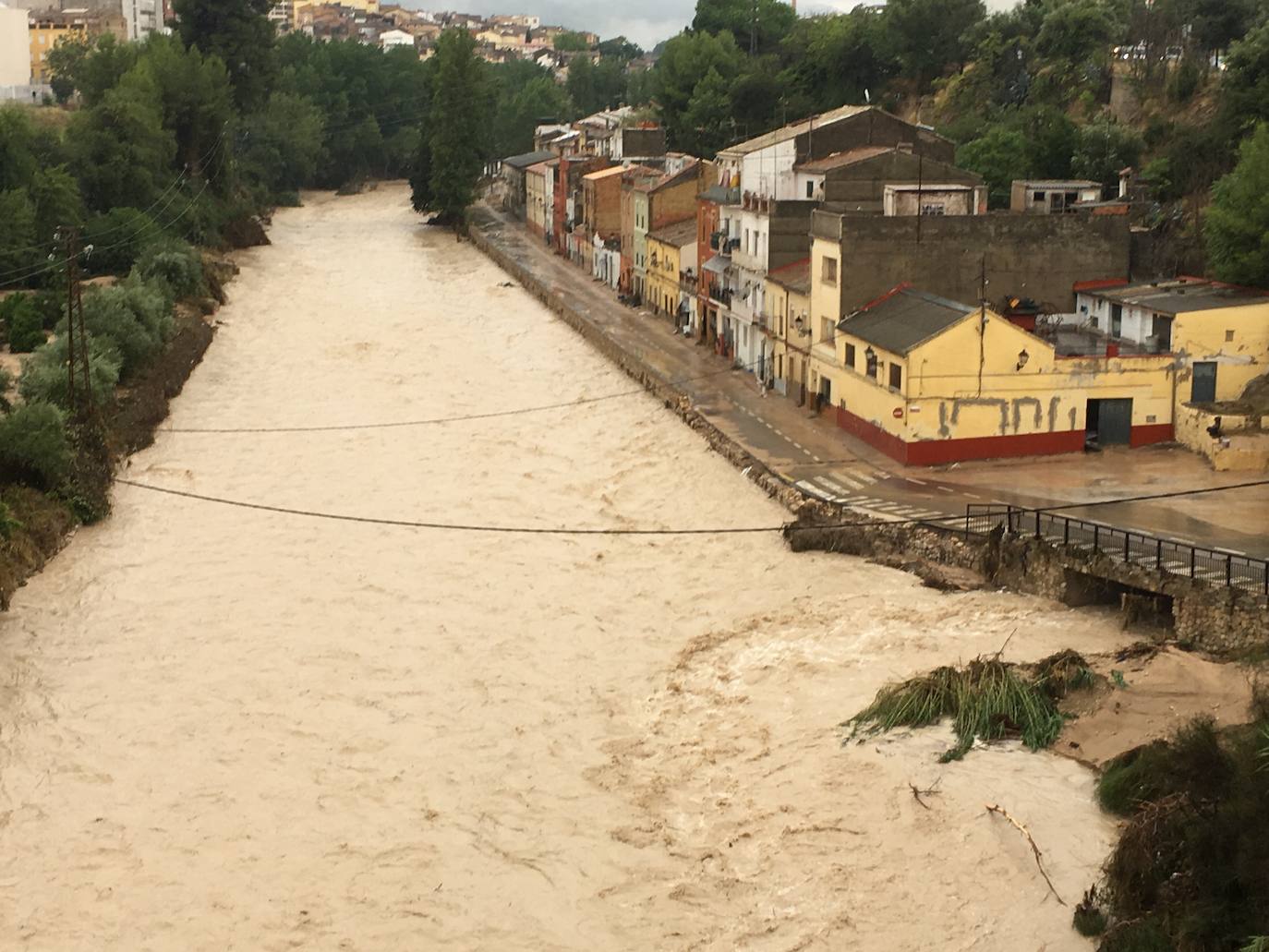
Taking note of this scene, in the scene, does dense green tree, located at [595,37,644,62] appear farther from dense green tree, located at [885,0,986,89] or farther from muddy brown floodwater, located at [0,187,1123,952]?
muddy brown floodwater, located at [0,187,1123,952]

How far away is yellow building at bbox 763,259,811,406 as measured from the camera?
31078 millimetres

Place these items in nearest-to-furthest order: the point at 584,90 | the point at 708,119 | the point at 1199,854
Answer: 1. the point at 1199,854
2. the point at 708,119
3. the point at 584,90

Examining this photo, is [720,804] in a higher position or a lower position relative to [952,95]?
lower

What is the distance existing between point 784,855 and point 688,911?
48.9 inches

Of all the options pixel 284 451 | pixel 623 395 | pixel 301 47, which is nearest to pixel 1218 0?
pixel 623 395

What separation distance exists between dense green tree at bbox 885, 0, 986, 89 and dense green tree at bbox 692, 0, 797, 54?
703 inches

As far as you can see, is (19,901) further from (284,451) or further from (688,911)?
(284,451)

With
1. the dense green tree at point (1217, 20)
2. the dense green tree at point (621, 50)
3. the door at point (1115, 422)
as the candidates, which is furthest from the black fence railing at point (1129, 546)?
the dense green tree at point (621, 50)

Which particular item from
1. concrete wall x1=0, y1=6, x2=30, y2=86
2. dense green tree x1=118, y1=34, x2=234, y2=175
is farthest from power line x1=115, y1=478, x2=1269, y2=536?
concrete wall x1=0, y1=6, x2=30, y2=86

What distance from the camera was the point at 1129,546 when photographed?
786 inches

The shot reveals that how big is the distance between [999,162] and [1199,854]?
30.3 metres

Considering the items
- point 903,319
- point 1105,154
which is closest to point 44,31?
point 1105,154

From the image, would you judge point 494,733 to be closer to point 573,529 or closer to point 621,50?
point 573,529

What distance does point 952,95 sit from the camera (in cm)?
5366
